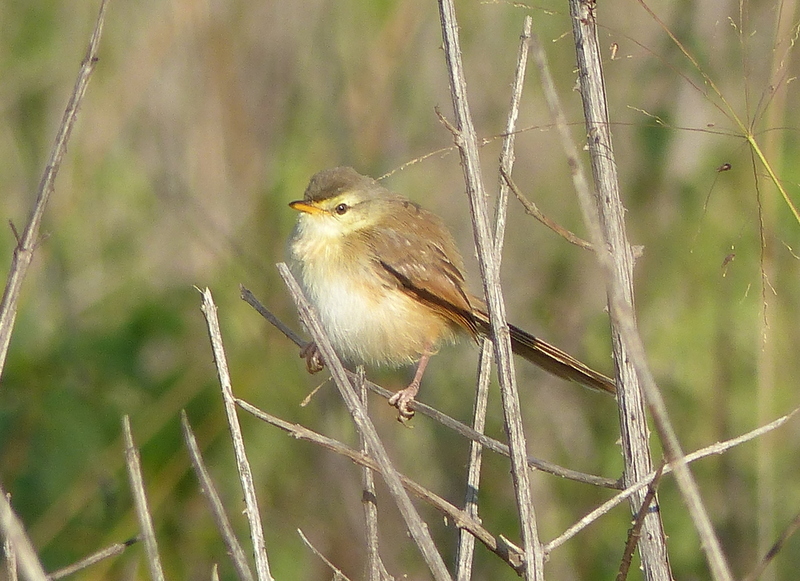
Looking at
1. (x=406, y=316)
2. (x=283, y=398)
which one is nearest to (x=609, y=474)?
(x=406, y=316)

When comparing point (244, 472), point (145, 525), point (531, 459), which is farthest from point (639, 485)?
point (145, 525)

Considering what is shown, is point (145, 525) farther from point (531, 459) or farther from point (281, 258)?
point (281, 258)

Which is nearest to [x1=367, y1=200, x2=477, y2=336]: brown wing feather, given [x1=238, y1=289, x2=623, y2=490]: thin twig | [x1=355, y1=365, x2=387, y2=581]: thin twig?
[x1=238, y1=289, x2=623, y2=490]: thin twig

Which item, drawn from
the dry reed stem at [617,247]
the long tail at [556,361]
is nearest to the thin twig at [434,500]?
the dry reed stem at [617,247]

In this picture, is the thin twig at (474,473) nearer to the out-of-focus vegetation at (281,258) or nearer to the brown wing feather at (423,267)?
the brown wing feather at (423,267)

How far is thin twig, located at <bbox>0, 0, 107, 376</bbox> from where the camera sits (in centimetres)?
210

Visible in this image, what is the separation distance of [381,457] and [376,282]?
150 centimetres

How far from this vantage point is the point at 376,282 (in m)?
3.37

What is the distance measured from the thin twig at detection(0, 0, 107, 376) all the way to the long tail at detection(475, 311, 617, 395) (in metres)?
1.45

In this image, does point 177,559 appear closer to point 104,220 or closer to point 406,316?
point 406,316

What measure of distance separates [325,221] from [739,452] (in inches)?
80.8

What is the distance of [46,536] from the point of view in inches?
139

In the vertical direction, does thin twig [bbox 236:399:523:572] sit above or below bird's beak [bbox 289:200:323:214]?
below

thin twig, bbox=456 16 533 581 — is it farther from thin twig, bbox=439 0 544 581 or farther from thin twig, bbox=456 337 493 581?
thin twig, bbox=439 0 544 581
